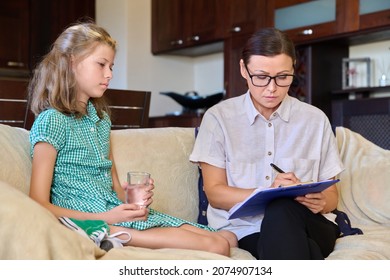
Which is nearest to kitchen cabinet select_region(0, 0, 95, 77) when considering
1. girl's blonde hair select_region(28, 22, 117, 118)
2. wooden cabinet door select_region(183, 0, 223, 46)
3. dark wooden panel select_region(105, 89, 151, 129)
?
wooden cabinet door select_region(183, 0, 223, 46)

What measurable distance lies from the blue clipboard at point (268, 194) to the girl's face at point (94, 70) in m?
0.56

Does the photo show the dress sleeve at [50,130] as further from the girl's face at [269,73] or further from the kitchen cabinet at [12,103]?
the kitchen cabinet at [12,103]

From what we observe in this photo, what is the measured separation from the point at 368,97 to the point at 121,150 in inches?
96.2

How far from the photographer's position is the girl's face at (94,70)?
181 centimetres

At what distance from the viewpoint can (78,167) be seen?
1.78 metres

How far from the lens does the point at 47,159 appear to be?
167 centimetres

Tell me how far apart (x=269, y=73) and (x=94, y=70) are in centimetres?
53

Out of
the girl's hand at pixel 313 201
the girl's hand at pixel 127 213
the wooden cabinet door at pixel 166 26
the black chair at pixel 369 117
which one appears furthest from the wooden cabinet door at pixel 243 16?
the girl's hand at pixel 127 213

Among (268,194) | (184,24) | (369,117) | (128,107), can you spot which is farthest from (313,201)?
(184,24)

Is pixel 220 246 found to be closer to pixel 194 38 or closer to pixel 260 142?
pixel 260 142

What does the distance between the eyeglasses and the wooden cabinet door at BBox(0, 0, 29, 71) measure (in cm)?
383

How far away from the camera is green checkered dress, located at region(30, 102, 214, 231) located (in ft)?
5.61
